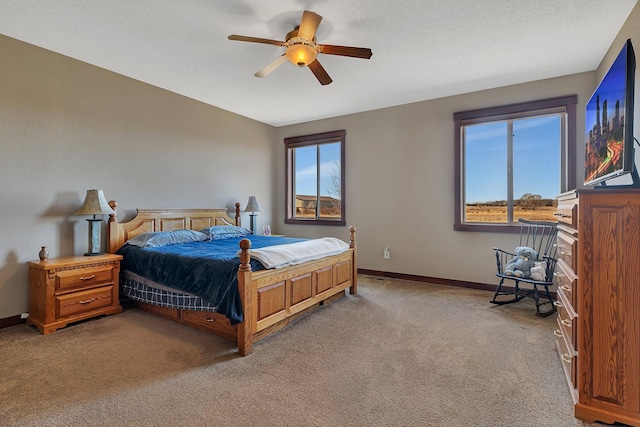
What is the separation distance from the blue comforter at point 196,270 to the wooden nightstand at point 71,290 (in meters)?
0.28

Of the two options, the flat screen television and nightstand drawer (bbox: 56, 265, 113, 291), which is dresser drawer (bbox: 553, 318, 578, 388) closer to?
the flat screen television

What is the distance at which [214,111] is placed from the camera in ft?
15.6

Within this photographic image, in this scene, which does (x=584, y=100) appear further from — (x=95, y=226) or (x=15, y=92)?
(x=15, y=92)

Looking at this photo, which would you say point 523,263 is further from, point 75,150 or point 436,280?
point 75,150

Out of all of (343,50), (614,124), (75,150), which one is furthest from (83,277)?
(614,124)

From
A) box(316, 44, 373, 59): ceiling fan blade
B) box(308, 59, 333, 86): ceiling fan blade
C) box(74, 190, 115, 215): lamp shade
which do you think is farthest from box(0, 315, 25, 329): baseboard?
box(316, 44, 373, 59): ceiling fan blade

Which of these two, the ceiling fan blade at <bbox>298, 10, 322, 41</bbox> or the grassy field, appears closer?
the ceiling fan blade at <bbox>298, 10, 322, 41</bbox>

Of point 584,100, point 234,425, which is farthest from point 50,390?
point 584,100

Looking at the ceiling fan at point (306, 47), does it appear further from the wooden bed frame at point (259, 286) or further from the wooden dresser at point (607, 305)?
the wooden dresser at point (607, 305)

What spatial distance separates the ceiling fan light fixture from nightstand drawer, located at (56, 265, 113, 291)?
279 centimetres

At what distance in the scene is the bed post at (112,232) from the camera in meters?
3.42

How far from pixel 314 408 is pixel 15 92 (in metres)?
3.82

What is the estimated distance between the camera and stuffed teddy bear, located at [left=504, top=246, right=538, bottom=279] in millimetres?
3311

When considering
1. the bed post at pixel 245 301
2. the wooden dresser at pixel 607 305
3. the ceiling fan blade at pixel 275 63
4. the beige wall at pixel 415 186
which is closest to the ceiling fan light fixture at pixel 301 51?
the ceiling fan blade at pixel 275 63
